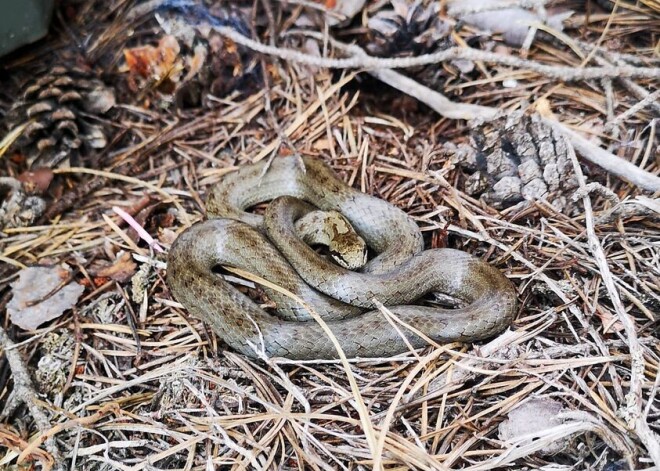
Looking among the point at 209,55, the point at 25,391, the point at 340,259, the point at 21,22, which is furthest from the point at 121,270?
the point at 21,22

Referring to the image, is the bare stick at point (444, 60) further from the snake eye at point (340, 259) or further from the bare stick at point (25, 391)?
the bare stick at point (25, 391)

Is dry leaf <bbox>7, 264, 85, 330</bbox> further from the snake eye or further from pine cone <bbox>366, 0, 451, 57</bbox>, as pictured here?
pine cone <bbox>366, 0, 451, 57</bbox>

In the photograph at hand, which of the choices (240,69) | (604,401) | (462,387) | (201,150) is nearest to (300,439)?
(462,387)

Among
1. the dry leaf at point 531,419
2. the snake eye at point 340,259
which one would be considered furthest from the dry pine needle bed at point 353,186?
the snake eye at point 340,259

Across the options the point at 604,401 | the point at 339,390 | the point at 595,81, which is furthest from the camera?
the point at 595,81

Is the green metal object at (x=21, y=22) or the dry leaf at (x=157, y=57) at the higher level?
the green metal object at (x=21, y=22)

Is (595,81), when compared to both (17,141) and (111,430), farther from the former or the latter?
(17,141)
